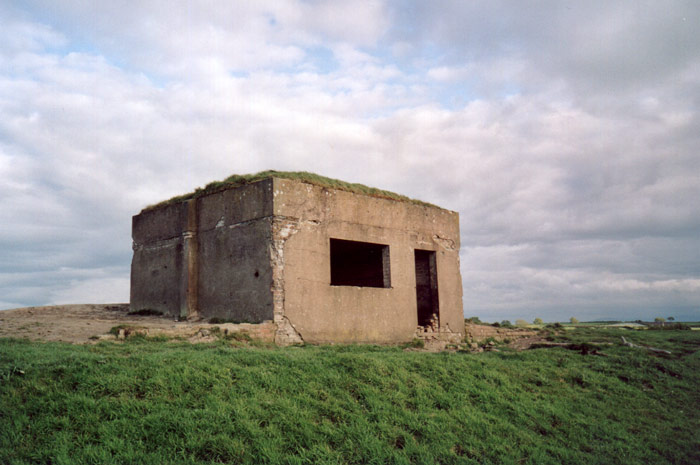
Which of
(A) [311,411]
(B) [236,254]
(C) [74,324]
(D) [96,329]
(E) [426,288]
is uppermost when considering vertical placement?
(B) [236,254]

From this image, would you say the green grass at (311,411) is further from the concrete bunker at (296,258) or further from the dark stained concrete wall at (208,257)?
the concrete bunker at (296,258)

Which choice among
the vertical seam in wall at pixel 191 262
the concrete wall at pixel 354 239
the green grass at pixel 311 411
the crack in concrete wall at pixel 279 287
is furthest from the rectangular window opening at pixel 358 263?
the green grass at pixel 311 411

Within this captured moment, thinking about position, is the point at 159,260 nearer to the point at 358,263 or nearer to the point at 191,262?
the point at 191,262

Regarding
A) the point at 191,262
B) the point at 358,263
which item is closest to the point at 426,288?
the point at 358,263

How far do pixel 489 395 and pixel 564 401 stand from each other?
4.98 ft

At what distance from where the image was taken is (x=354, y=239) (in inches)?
512

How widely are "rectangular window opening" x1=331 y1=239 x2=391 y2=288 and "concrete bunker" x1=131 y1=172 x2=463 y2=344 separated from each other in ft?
0.31

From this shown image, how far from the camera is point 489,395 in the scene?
7.77 meters

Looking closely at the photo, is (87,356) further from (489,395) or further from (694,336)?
(694,336)

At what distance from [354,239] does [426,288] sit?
3763 mm

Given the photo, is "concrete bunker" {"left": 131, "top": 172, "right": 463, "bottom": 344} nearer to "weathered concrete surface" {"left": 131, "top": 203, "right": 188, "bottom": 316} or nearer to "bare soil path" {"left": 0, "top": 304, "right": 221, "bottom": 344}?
"weathered concrete surface" {"left": 131, "top": 203, "right": 188, "bottom": 316}

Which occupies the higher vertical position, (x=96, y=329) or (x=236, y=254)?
(x=236, y=254)

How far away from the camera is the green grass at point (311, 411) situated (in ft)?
17.4

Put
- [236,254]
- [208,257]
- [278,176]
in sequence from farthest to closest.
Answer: [208,257], [278,176], [236,254]
